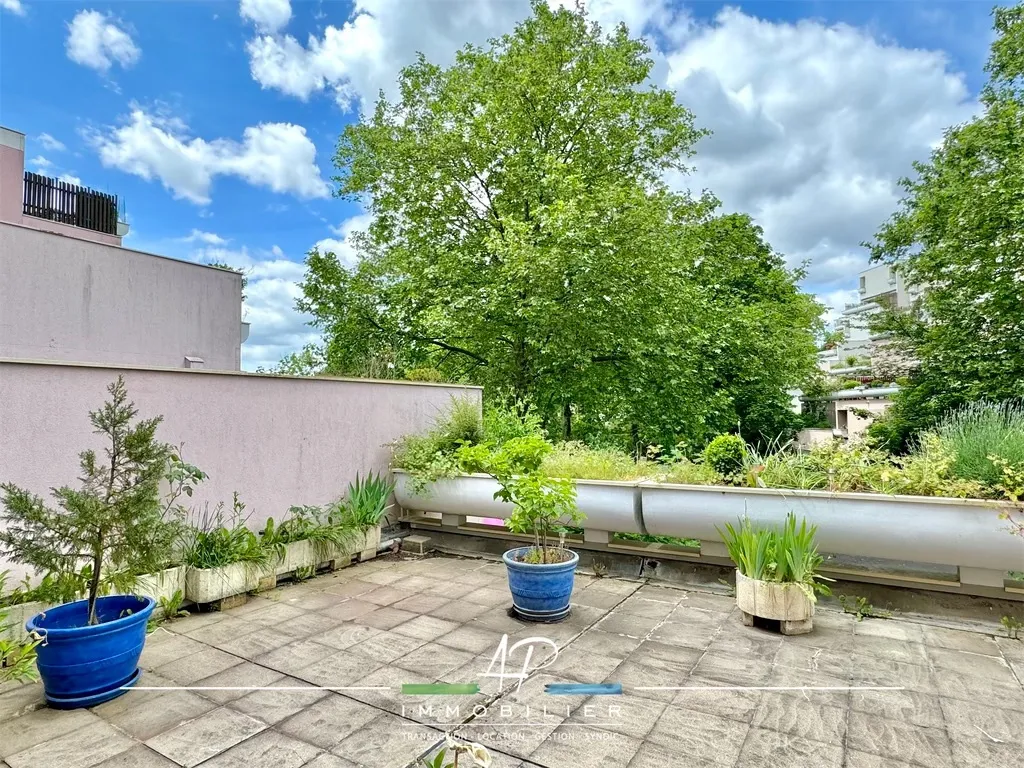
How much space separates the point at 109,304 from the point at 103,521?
6.49m

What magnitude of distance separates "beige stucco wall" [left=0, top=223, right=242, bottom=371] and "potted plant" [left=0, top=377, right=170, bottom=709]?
4929 mm

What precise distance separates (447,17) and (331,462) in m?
7.91

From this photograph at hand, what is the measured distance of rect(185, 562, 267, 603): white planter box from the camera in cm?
335

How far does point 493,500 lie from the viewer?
4.52m

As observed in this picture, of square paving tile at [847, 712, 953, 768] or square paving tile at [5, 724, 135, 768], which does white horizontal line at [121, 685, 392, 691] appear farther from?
square paving tile at [847, 712, 953, 768]

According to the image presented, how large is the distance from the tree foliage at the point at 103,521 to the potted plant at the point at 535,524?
1929 millimetres

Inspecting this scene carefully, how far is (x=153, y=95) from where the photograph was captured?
8680 millimetres

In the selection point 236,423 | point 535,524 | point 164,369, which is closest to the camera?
point 164,369

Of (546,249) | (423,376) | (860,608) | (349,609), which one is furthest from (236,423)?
(546,249)

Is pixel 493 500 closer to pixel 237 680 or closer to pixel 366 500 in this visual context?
pixel 366 500

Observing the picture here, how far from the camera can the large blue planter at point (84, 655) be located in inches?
86.4

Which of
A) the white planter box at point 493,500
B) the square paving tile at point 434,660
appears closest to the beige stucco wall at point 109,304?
the white planter box at point 493,500

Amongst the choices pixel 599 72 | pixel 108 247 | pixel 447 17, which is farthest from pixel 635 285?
pixel 108 247

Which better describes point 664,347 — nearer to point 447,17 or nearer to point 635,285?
point 635,285
